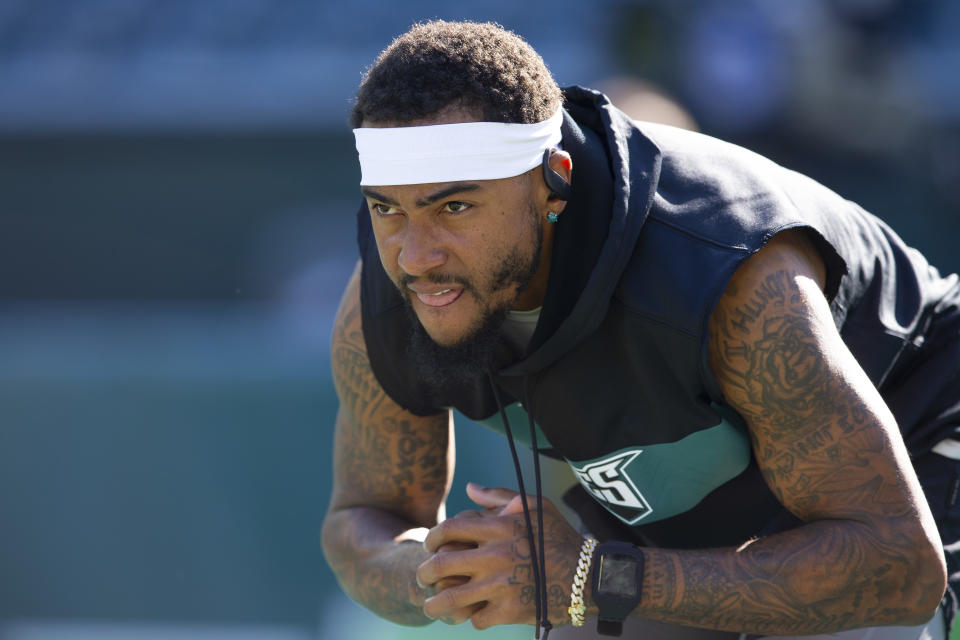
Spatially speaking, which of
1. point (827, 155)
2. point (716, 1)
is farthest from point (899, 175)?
point (716, 1)

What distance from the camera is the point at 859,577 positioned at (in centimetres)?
255

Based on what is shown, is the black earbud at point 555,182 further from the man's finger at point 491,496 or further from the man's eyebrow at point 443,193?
the man's finger at point 491,496

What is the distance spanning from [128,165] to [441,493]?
9529 mm

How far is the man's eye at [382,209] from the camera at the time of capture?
9.18 feet

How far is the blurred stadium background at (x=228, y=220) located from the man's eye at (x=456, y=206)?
8.51 feet

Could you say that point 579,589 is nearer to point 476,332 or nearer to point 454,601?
point 454,601

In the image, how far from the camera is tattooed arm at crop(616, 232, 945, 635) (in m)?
2.50

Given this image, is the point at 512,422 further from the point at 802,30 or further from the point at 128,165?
the point at 128,165

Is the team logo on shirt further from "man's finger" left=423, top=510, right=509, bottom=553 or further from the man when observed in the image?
"man's finger" left=423, top=510, right=509, bottom=553

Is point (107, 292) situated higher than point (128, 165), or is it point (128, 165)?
point (128, 165)

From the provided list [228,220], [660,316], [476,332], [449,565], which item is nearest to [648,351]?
[660,316]

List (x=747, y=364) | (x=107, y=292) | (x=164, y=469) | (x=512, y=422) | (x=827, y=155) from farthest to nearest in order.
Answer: (x=107, y=292) → (x=827, y=155) → (x=164, y=469) → (x=512, y=422) → (x=747, y=364)

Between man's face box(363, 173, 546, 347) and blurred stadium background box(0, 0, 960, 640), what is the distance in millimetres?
2545

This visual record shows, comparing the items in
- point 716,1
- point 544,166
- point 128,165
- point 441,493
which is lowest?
point 441,493
